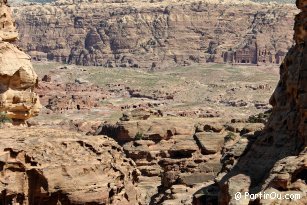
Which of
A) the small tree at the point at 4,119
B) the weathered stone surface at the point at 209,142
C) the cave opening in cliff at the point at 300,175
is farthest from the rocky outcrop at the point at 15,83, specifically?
the weathered stone surface at the point at 209,142

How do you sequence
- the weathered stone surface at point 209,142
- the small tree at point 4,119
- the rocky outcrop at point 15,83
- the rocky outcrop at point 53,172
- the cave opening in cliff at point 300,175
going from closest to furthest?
the cave opening in cliff at point 300,175
the rocky outcrop at point 53,172
the rocky outcrop at point 15,83
the small tree at point 4,119
the weathered stone surface at point 209,142

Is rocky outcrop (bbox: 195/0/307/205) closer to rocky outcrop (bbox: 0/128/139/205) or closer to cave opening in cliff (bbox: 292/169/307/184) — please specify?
cave opening in cliff (bbox: 292/169/307/184)

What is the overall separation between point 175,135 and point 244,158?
51.2m

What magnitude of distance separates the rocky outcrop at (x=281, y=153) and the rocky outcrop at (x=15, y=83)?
32.9 ft

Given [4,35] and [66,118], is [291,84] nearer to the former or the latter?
[4,35]

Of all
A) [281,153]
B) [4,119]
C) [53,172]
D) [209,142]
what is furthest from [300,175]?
[209,142]

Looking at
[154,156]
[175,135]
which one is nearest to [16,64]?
[154,156]

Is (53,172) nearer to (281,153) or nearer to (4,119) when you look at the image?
(4,119)

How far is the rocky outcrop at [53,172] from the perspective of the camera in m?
30.5

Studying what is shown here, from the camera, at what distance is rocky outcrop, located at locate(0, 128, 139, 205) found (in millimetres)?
30484

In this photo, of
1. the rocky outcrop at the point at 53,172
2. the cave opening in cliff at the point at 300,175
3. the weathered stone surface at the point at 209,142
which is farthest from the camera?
the weathered stone surface at the point at 209,142

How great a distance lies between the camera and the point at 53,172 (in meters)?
30.5

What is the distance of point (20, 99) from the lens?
36719 millimetres

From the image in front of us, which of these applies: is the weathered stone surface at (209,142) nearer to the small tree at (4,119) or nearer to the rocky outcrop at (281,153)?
the small tree at (4,119)
